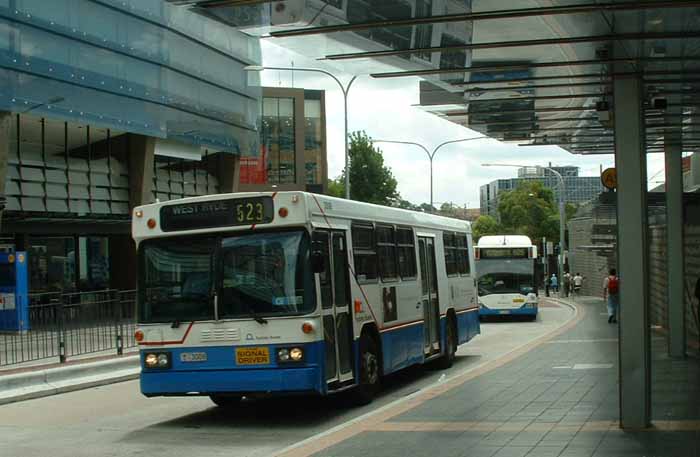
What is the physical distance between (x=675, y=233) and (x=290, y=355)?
9054mm

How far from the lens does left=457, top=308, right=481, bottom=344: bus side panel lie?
20.3 metres

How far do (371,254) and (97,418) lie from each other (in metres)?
4.57

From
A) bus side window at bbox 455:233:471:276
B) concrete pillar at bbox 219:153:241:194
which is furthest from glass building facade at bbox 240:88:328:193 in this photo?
bus side window at bbox 455:233:471:276

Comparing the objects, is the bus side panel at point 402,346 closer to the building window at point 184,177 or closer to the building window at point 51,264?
the building window at point 51,264

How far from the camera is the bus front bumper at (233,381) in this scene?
1185 centimetres

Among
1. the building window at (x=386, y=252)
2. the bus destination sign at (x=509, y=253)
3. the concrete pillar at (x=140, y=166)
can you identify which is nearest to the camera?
the building window at (x=386, y=252)

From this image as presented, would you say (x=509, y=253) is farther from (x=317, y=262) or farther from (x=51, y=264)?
(x=317, y=262)

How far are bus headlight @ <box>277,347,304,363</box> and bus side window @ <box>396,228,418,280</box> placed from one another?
4591mm

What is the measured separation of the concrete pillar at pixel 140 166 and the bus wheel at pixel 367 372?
25.0 metres

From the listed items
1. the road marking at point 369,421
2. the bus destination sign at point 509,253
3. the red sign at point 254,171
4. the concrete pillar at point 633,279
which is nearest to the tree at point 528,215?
the red sign at point 254,171

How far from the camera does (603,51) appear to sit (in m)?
9.89

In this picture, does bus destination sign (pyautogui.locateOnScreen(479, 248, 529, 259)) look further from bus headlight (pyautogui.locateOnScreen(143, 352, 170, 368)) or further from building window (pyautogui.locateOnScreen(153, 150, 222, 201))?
bus headlight (pyautogui.locateOnScreen(143, 352, 170, 368))

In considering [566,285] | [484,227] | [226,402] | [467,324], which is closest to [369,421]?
[226,402]

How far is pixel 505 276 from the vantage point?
36031 millimetres
